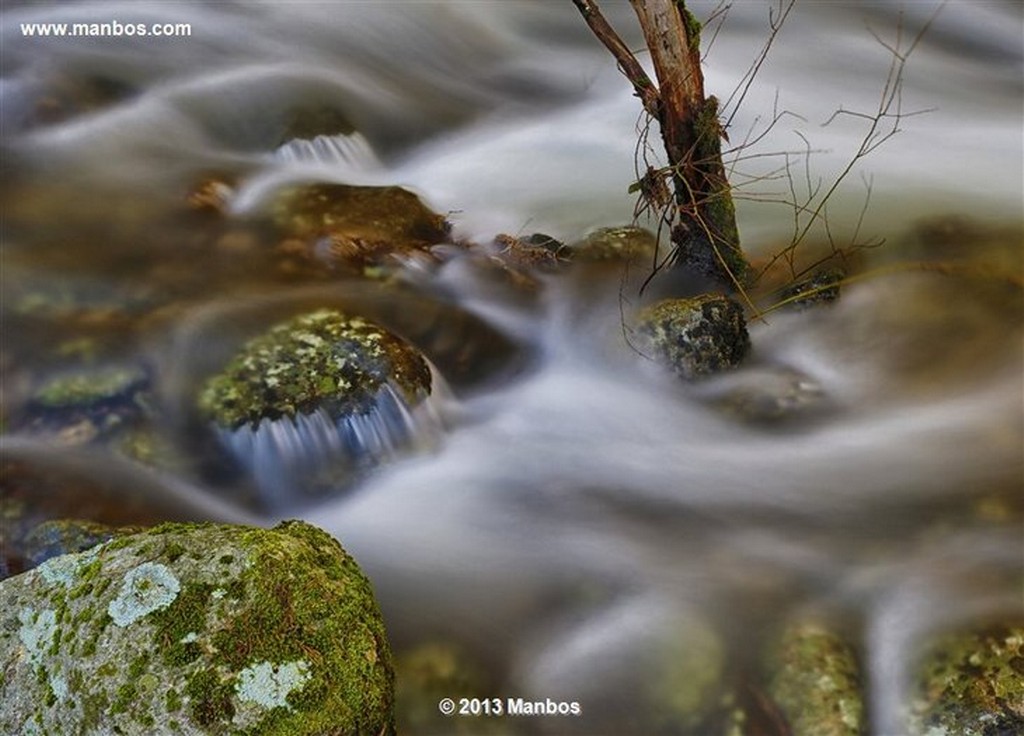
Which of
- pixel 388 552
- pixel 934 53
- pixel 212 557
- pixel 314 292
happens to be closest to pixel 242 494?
pixel 388 552

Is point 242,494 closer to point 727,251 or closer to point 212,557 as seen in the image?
point 212,557

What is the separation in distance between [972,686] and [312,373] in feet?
5.58

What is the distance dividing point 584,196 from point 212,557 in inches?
72.0

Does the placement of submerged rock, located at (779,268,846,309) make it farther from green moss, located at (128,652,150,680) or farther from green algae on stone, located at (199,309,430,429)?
green moss, located at (128,652,150,680)

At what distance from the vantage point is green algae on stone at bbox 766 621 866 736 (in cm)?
214

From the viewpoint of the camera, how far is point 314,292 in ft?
9.58

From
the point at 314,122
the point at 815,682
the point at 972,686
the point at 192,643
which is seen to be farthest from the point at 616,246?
the point at 192,643

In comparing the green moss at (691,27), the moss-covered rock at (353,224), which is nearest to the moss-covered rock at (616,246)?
the moss-covered rock at (353,224)

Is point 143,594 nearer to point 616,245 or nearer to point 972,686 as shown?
point 972,686

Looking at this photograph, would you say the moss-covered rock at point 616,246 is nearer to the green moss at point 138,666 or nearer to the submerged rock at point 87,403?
the submerged rock at point 87,403

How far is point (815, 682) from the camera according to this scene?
7.22 ft

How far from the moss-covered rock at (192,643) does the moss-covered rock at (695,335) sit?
131 centimetres

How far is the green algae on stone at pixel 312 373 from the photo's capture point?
8.58 feet

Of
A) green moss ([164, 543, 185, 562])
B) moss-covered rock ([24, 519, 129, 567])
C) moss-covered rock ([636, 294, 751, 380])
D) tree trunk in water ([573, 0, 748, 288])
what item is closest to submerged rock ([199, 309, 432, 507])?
moss-covered rock ([24, 519, 129, 567])
